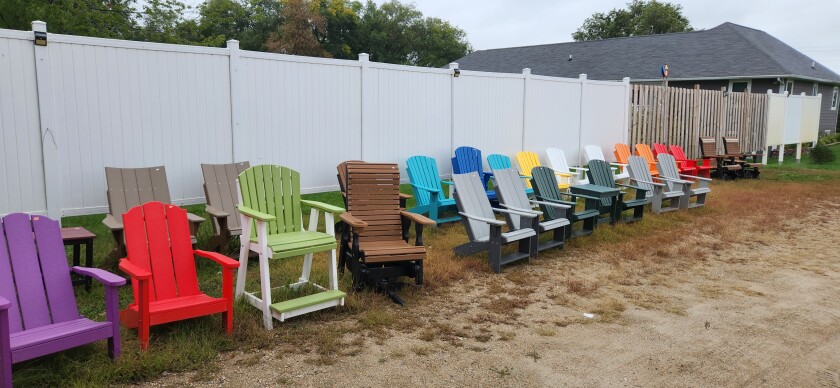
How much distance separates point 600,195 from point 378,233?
11.3 feet

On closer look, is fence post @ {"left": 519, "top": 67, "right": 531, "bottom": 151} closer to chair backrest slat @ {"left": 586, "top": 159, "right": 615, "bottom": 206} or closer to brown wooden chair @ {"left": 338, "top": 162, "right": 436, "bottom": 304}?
chair backrest slat @ {"left": 586, "top": 159, "right": 615, "bottom": 206}

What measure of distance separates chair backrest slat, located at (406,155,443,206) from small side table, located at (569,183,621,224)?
1.83 metres

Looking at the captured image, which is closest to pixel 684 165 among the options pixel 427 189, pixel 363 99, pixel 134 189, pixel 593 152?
pixel 593 152

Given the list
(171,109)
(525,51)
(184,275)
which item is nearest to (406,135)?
(171,109)

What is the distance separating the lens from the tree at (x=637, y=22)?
46.5 m

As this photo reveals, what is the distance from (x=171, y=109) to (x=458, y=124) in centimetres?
455

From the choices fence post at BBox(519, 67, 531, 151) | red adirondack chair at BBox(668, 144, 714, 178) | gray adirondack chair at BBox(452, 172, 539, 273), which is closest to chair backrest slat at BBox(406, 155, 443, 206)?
gray adirondack chair at BBox(452, 172, 539, 273)

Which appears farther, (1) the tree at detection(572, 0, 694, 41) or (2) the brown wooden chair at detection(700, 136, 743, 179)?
(1) the tree at detection(572, 0, 694, 41)

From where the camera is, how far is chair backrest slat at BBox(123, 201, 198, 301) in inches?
157

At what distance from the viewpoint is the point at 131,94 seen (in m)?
6.17

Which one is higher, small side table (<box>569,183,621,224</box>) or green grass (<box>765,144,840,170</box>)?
small side table (<box>569,183,621,224</box>)

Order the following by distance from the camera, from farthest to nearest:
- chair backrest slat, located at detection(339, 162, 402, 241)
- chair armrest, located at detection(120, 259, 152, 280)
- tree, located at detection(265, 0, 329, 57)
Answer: tree, located at detection(265, 0, 329, 57), chair backrest slat, located at detection(339, 162, 402, 241), chair armrest, located at detection(120, 259, 152, 280)

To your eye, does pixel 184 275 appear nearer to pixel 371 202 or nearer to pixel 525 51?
pixel 371 202

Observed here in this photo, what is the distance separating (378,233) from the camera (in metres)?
5.40
